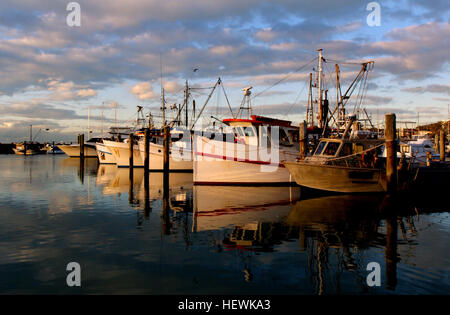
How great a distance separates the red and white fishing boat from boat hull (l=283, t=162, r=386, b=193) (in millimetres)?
3974

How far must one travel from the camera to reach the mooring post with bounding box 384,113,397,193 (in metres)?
17.6

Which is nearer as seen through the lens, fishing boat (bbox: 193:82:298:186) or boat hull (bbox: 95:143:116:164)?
fishing boat (bbox: 193:82:298:186)

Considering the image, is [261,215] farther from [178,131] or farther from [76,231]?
[178,131]

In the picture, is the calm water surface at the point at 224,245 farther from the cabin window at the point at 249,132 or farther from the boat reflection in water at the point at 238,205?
the cabin window at the point at 249,132

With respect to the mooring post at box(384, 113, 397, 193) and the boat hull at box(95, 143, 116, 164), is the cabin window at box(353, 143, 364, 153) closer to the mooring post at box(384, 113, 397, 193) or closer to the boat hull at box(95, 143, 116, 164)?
the mooring post at box(384, 113, 397, 193)

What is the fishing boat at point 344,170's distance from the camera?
18984 mm

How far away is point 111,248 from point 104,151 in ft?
141

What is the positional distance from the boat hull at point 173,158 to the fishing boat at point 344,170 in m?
20.4

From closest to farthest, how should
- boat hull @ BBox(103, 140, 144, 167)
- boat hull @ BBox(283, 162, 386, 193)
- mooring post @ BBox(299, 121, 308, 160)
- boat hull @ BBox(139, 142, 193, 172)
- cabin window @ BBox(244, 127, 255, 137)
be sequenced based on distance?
1. boat hull @ BBox(283, 162, 386, 193)
2. mooring post @ BBox(299, 121, 308, 160)
3. cabin window @ BBox(244, 127, 255, 137)
4. boat hull @ BBox(139, 142, 193, 172)
5. boat hull @ BBox(103, 140, 144, 167)

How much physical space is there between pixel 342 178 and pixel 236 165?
7.88 m

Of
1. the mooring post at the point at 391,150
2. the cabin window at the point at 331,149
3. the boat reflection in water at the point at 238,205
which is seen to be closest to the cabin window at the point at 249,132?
the boat reflection in water at the point at 238,205

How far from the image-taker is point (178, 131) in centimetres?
4122

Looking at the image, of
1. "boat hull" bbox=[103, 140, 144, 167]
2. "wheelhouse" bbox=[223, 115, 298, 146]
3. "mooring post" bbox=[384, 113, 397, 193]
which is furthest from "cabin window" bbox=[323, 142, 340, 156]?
"boat hull" bbox=[103, 140, 144, 167]

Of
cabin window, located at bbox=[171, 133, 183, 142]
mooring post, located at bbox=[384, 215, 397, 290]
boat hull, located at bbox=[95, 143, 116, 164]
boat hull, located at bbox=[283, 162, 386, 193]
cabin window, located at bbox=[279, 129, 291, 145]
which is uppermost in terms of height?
cabin window, located at bbox=[171, 133, 183, 142]
